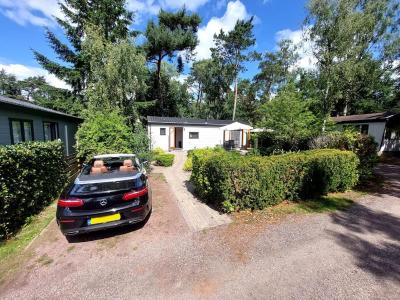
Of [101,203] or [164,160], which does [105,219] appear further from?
[164,160]

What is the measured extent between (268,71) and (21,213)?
3307 centimetres

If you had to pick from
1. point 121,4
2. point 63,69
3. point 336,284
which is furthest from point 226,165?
point 121,4

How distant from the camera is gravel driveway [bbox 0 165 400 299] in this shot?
2.72 m

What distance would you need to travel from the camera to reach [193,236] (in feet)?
13.6

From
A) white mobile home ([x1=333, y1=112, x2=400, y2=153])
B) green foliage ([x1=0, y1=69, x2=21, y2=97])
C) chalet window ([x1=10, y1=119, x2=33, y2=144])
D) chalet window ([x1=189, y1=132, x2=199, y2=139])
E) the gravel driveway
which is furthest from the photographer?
green foliage ([x1=0, y1=69, x2=21, y2=97])

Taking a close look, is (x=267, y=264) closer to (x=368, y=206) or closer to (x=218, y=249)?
(x=218, y=249)

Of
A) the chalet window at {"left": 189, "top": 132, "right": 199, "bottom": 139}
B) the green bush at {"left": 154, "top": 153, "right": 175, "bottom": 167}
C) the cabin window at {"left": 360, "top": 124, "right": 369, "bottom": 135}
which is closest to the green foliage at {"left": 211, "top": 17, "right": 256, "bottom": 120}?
the chalet window at {"left": 189, "top": 132, "right": 199, "bottom": 139}

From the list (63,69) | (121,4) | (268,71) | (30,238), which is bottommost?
(30,238)

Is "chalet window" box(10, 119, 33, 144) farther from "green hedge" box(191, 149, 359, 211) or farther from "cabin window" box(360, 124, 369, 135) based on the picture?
"cabin window" box(360, 124, 369, 135)

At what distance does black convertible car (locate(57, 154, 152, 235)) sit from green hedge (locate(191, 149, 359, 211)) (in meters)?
1.84

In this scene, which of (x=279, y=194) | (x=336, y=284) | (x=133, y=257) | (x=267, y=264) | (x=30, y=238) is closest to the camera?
(x=336, y=284)

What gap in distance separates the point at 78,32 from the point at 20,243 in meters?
20.6

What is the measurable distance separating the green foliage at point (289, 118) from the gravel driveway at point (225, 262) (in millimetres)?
6320

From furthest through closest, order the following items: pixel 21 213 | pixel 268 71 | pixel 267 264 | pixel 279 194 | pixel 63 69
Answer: pixel 268 71 → pixel 63 69 → pixel 279 194 → pixel 21 213 → pixel 267 264
